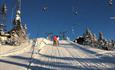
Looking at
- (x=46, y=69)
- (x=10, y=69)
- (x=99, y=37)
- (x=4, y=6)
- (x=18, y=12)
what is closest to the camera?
(x=10, y=69)

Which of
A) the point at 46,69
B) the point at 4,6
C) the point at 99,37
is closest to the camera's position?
the point at 46,69

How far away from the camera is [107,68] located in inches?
837

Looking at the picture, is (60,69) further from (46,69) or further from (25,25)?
(25,25)

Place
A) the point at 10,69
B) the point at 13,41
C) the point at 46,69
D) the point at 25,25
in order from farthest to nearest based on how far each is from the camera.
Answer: the point at 25,25, the point at 13,41, the point at 46,69, the point at 10,69

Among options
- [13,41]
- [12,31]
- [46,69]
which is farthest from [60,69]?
[12,31]

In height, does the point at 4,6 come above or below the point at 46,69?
above

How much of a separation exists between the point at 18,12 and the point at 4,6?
18.2 metres

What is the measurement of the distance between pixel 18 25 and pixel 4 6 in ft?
81.1

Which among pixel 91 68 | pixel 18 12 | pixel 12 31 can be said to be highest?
pixel 18 12

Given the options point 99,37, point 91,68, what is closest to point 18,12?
point 99,37

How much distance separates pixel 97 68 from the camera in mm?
21359

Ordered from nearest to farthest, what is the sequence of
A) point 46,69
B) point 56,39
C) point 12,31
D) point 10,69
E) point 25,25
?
point 10,69
point 46,69
point 56,39
point 12,31
point 25,25

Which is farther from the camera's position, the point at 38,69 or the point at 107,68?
the point at 107,68

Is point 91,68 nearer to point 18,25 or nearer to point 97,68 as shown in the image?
point 97,68
